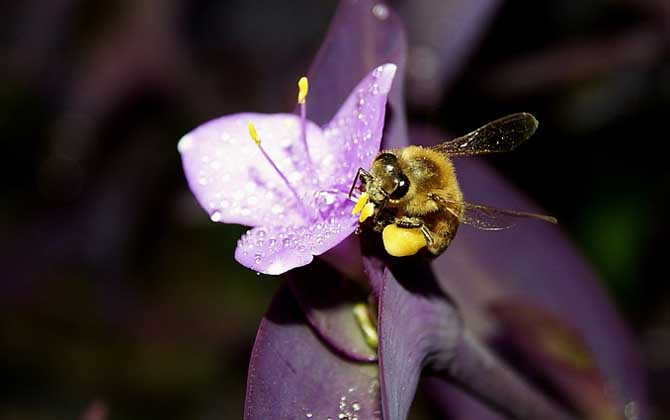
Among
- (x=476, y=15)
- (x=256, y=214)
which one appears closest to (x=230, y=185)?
(x=256, y=214)

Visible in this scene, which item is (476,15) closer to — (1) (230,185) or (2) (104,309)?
(1) (230,185)

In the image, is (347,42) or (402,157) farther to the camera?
(347,42)

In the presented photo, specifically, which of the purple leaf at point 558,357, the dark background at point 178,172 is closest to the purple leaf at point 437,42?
the dark background at point 178,172

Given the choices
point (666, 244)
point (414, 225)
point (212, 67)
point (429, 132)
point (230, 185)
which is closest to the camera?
point (414, 225)

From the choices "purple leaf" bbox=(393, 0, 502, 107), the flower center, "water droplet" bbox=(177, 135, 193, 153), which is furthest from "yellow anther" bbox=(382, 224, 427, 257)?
"purple leaf" bbox=(393, 0, 502, 107)

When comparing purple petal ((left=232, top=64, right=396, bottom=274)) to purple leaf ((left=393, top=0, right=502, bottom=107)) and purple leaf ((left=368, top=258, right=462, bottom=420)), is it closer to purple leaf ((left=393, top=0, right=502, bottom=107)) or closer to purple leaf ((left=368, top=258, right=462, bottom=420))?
purple leaf ((left=368, top=258, right=462, bottom=420))

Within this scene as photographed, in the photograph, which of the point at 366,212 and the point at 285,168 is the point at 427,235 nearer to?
the point at 366,212
